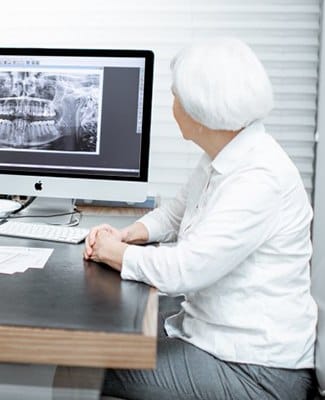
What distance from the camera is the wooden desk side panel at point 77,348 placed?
77 centimetres

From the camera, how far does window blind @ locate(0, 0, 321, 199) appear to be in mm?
2049

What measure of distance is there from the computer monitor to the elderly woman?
50cm

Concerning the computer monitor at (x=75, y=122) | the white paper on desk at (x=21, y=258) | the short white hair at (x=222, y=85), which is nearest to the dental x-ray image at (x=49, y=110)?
the computer monitor at (x=75, y=122)

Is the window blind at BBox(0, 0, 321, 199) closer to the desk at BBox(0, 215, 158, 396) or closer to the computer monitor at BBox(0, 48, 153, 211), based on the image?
the computer monitor at BBox(0, 48, 153, 211)

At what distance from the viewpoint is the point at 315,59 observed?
2057 millimetres

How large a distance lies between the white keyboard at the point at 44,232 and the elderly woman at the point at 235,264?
10.8 inches

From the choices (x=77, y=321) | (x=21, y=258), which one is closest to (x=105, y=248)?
(x=21, y=258)

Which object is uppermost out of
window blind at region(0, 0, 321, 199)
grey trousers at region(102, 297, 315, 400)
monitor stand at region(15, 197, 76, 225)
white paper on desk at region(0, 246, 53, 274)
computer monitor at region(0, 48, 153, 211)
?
window blind at region(0, 0, 321, 199)

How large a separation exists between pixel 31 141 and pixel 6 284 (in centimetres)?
78

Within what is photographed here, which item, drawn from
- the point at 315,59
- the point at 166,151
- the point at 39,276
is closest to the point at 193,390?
the point at 39,276

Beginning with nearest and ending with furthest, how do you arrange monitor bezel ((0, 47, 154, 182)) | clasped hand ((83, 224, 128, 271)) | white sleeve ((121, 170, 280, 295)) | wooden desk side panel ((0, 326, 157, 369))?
wooden desk side panel ((0, 326, 157, 369)) < white sleeve ((121, 170, 280, 295)) < clasped hand ((83, 224, 128, 271)) < monitor bezel ((0, 47, 154, 182))

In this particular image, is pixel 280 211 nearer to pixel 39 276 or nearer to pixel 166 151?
pixel 39 276

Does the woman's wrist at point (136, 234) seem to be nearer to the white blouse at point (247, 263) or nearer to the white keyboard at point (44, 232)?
the white keyboard at point (44, 232)

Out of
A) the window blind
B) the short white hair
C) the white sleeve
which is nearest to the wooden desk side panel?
the white sleeve
